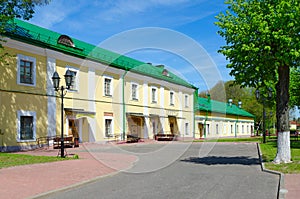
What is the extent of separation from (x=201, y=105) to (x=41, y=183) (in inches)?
1271

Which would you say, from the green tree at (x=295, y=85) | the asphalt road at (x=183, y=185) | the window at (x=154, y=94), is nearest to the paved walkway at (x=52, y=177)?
the asphalt road at (x=183, y=185)

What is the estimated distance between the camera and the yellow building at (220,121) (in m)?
39.3

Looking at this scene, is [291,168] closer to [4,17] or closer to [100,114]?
[4,17]

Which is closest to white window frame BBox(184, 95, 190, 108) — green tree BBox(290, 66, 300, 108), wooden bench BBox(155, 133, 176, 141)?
wooden bench BBox(155, 133, 176, 141)

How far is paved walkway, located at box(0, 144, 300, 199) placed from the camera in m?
7.36

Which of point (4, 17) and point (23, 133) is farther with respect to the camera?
point (23, 133)

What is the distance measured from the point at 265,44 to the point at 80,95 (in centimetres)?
1646

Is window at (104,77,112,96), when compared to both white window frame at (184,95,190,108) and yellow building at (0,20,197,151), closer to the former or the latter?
Result: yellow building at (0,20,197,151)

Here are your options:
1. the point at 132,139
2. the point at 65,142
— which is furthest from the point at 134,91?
the point at 65,142

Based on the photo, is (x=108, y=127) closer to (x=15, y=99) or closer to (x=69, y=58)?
(x=69, y=58)

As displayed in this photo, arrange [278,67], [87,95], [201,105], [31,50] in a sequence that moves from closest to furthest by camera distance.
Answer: [278,67], [31,50], [87,95], [201,105]

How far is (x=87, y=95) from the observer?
25359 millimetres

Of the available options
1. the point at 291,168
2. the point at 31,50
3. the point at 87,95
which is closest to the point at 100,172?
the point at 291,168

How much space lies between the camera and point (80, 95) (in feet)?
80.5
